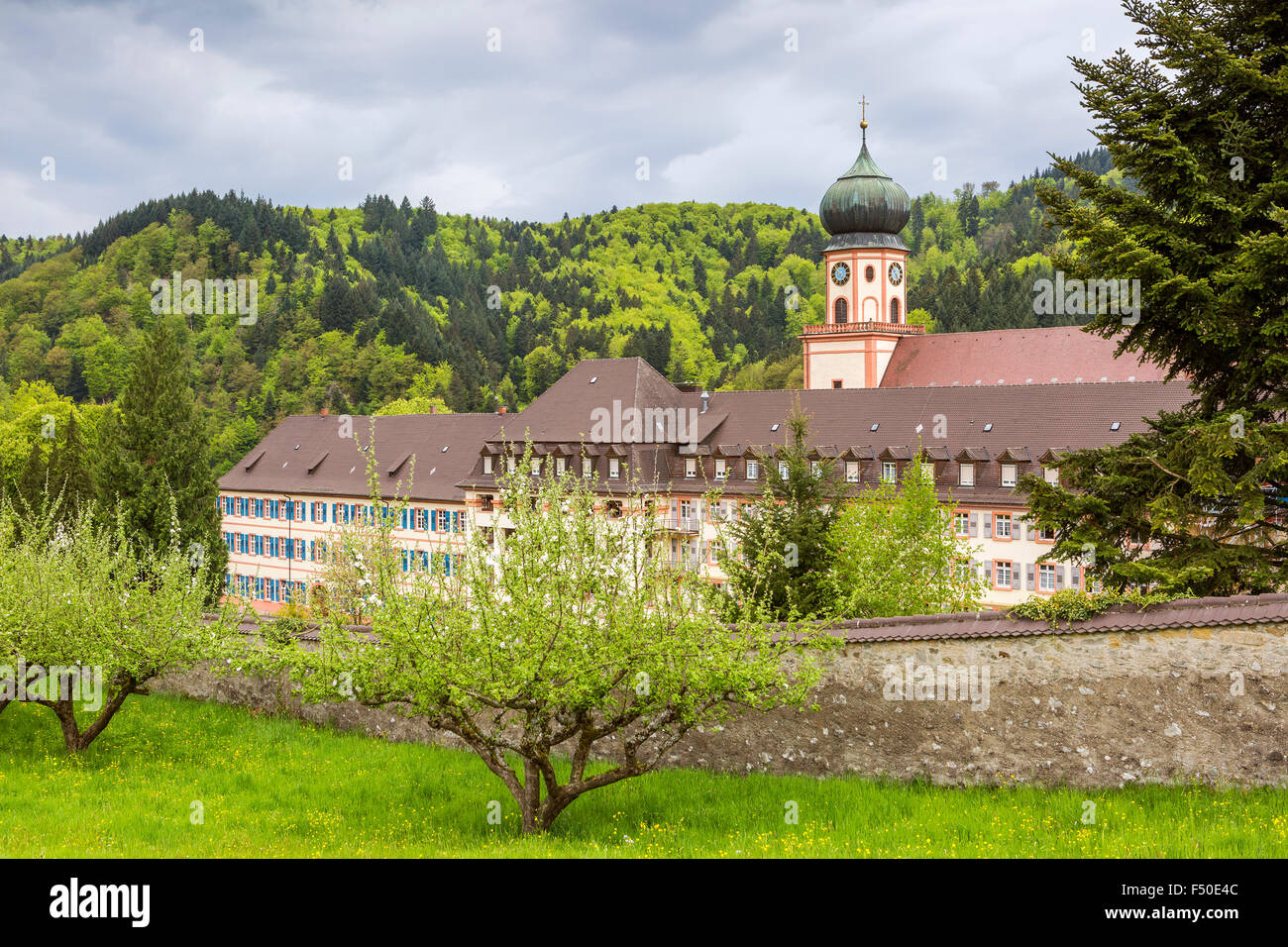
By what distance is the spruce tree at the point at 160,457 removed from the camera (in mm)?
43125

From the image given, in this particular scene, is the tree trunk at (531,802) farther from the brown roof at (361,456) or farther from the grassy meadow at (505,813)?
the brown roof at (361,456)

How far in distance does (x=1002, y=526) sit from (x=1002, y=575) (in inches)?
78.0

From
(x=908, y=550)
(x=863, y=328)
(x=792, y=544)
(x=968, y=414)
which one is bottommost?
(x=908, y=550)

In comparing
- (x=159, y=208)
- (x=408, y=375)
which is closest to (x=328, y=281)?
(x=408, y=375)

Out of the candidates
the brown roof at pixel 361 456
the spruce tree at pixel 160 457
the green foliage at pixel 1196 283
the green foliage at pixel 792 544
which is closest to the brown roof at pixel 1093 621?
the green foliage at pixel 1196 283

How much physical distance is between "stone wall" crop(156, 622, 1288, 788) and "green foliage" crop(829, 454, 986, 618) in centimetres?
831

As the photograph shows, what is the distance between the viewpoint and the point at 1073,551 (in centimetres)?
1745

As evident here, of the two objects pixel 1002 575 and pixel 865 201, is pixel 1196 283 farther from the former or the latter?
pixel 865 201

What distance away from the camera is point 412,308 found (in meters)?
140

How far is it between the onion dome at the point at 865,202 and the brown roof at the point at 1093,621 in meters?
64.8

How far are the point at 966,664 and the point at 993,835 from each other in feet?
9.45

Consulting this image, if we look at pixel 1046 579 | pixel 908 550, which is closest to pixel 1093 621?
pixel 908 550

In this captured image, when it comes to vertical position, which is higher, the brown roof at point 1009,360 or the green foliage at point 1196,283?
the brown roof at point 1009,360
